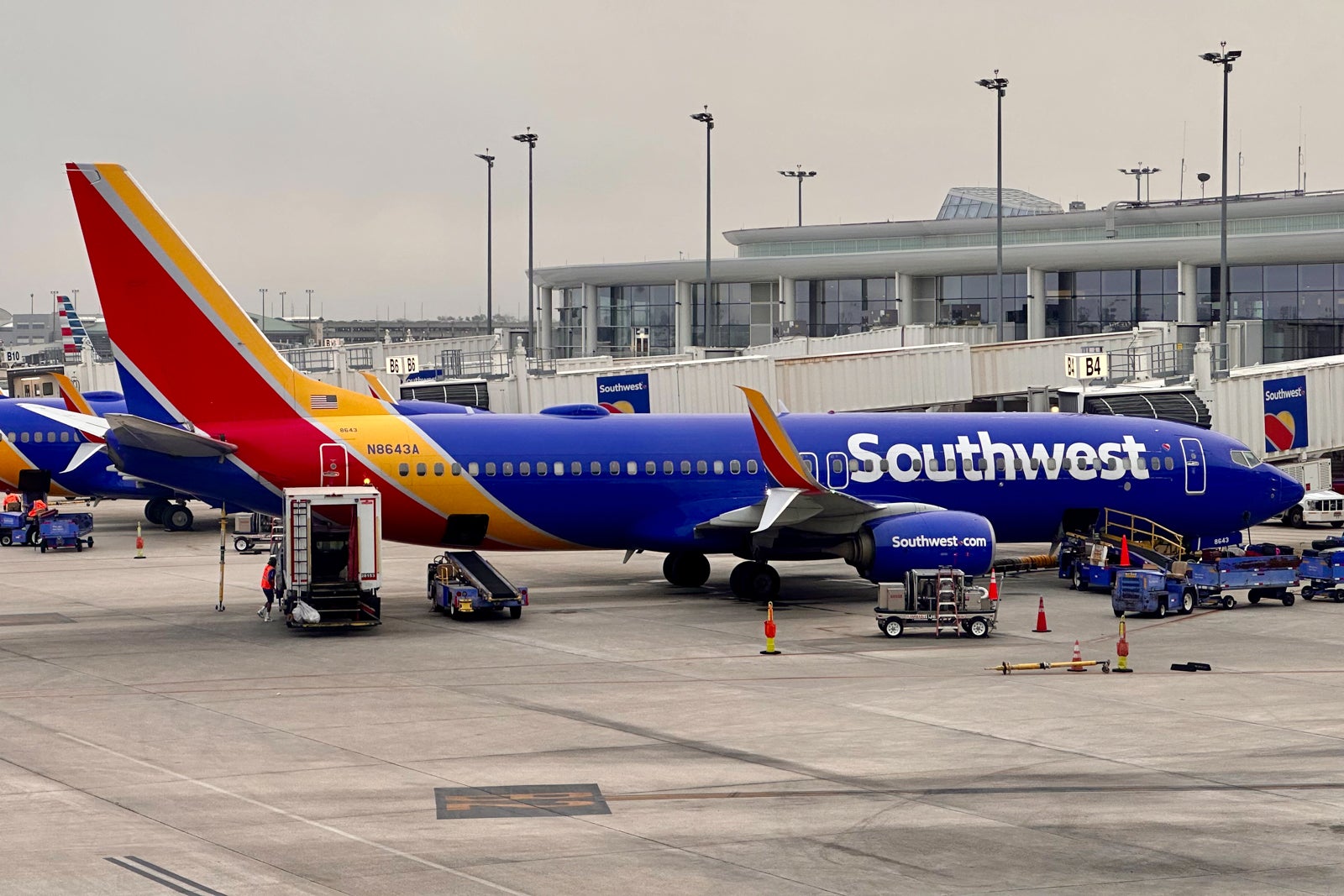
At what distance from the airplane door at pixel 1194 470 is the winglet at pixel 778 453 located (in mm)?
10378

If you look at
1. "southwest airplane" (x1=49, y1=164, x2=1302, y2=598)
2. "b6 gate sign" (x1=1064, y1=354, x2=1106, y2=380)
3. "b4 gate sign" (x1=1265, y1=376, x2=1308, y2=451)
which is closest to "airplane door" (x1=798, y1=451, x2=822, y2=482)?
"southwest airplane" (x1=49, y1=164, x2=1302, y2=598)

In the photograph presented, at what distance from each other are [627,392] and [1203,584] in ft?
81.6

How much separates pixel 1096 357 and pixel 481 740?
38.2 m

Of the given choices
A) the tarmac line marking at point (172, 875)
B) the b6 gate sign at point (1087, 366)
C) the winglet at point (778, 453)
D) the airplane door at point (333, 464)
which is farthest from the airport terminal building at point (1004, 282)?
the tarmac line marking at point (172, 875)

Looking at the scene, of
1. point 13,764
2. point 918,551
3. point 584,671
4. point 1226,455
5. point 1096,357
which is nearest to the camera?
point 13,764

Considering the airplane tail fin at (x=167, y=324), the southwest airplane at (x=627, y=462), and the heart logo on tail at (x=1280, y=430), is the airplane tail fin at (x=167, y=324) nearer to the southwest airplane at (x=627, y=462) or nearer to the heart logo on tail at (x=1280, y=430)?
the southwest airplane at (x=627, y=462)

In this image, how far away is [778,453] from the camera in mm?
33875

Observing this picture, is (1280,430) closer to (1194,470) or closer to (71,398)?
(1194,470)

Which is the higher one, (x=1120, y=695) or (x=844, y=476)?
(x=844, y=476)

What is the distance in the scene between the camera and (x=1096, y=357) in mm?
55125

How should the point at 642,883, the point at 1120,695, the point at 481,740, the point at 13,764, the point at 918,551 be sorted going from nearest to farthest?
1. the point at 642,883
2. the point at 13,764
3. the point at 481,740
4. the point at 1120,695
5. the point at 918,551

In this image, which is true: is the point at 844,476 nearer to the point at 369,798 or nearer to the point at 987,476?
the point at 987,476

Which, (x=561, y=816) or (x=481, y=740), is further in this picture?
(x=481, y=740)

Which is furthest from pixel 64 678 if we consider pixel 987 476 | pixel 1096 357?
pixel 1096 357
